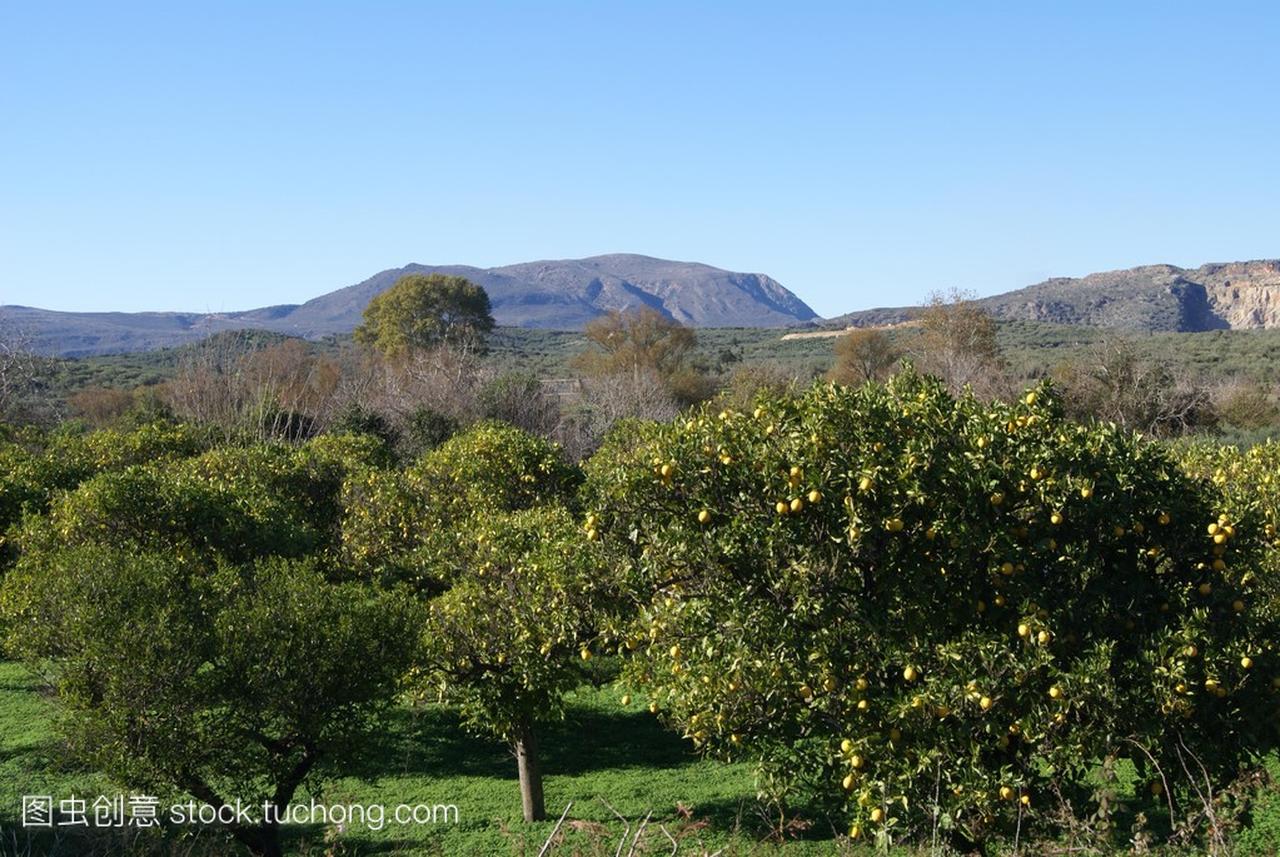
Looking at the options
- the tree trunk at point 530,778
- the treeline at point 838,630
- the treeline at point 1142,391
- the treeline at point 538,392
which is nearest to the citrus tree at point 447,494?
the tree trunk at point 530,778

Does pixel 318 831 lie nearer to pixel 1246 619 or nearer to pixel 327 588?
pixel 327 588

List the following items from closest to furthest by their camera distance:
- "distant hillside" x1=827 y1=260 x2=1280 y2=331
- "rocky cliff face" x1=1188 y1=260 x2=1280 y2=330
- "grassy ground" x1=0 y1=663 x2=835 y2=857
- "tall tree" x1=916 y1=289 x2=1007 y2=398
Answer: "grassy ground" x1=0 y1=663 x2=835 y2=857, "tall tree" x1=916 y1=289 x2=1007 y2=398, "distant hillside" x1=827 y1=260 x2=1280 y2=331, "rocky cliff face" x1=1188 y1=260 x2=1280 y2=330

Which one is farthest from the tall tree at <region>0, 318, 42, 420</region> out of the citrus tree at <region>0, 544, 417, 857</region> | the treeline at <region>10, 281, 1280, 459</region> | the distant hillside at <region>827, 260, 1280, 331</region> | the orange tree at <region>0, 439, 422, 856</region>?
the distant hillside at <region>827, 260, 1280, 331</region>

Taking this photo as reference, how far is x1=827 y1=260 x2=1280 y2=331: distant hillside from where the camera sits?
320ft

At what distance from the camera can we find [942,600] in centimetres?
641

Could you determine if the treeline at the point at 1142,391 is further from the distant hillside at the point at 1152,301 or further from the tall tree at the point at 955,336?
the distant hillside at the point at 1152,301

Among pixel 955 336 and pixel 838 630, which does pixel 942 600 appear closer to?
pixel 838 630

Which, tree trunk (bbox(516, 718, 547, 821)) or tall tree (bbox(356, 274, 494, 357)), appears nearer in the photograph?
tree trunk (bbox(516, 718, 547, 821))

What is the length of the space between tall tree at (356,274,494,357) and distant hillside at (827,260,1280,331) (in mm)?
41572

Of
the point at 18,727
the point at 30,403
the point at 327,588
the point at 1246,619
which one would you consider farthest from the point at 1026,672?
the point at 30,403

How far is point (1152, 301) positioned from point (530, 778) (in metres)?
102

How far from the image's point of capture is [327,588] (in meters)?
9.69

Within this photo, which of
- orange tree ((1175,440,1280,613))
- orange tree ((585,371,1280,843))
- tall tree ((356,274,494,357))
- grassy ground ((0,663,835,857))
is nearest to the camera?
orange tree ((585,371,1280,843))

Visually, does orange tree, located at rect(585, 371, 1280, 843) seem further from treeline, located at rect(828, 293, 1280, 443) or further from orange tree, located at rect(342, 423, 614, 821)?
treeline, located at rect(828, 293, 1280, 443)
